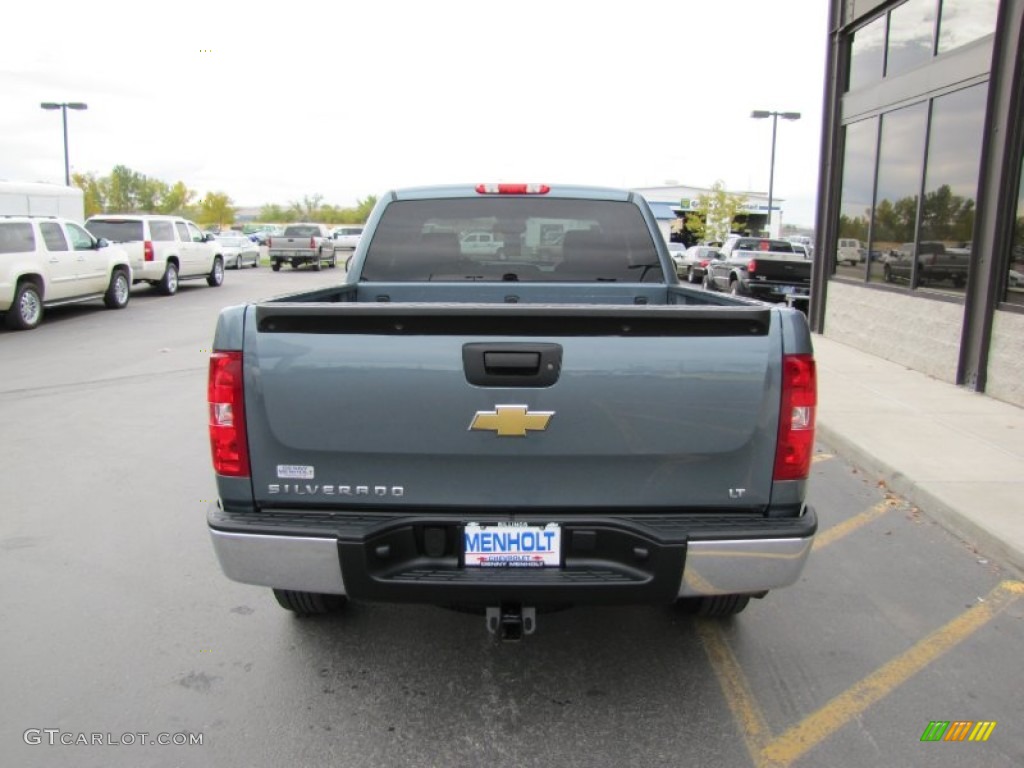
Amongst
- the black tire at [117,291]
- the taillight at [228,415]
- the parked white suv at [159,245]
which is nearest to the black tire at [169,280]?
the parked white suv at [159,245]

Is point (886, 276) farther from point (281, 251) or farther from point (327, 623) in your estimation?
point (281, 251)

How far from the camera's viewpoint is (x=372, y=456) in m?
2.83

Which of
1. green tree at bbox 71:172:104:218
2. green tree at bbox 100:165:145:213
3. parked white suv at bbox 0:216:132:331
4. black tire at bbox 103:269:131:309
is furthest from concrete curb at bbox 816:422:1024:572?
green tree at bbox 100:165:145:213

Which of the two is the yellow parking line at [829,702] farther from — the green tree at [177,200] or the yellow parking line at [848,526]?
the green tree at [177,200]

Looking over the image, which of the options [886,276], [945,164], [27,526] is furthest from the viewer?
[886,276]

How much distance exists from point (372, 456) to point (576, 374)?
2.51 ft

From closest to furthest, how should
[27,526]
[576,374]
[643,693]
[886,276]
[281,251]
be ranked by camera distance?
[576,374], [643,693], [27,526], [886,276], [281,251]

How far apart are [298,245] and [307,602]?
3061 cm

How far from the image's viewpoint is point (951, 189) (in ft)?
32.9

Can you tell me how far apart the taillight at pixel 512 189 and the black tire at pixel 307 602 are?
98.0 inches

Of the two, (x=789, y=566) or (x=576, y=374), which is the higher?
(x=576, y=374)

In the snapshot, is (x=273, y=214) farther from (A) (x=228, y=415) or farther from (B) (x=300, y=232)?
(A) (x=228, y=415)

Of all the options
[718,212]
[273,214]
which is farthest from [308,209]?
[718,212]

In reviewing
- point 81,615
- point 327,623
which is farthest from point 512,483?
point 81,615
